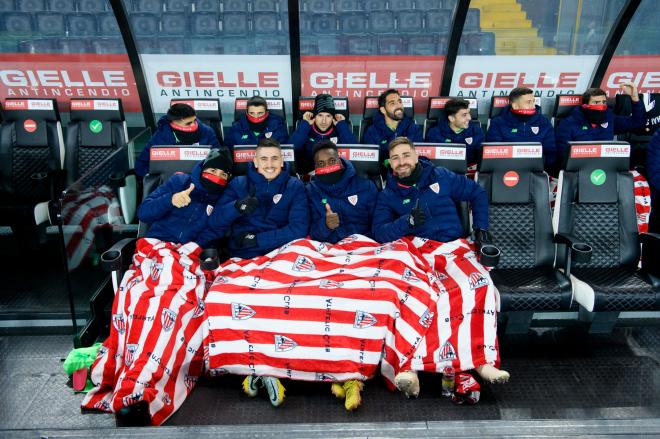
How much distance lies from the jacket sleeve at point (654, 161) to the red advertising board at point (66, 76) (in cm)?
524

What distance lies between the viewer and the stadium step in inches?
240

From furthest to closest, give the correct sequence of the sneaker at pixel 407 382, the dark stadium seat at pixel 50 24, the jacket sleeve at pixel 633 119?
the dark stadium seat at pixel 50 24 < the jacket sleeve at pixel 633 119 < the sneaker at pixel 407 382

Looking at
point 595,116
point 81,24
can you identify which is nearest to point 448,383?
point 595,116

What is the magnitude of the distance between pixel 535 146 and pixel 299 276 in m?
1.84

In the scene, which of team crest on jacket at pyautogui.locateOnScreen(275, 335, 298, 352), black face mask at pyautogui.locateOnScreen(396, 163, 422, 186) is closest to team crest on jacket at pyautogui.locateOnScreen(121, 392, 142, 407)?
team crest on jacket at pyautogui.locateOnScreen(275, 335, 298, 352)

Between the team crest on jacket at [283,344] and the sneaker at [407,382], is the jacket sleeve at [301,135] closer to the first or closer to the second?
the team crest on jacket at [283,344]

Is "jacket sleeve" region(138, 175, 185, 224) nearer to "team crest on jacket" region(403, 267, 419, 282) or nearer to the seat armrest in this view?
the seat armrest

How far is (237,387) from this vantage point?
267cm

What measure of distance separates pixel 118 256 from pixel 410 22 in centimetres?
516

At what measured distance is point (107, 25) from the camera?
598 centimetres

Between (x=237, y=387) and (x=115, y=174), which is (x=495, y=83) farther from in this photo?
(x=237, y=387)

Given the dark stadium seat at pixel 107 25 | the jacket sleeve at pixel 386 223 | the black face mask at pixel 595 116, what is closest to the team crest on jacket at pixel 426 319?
the jacket sleeve at pixel 386 223

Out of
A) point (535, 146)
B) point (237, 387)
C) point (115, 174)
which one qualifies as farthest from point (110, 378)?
point (535, 146)

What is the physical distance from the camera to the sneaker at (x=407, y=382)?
244 cm
